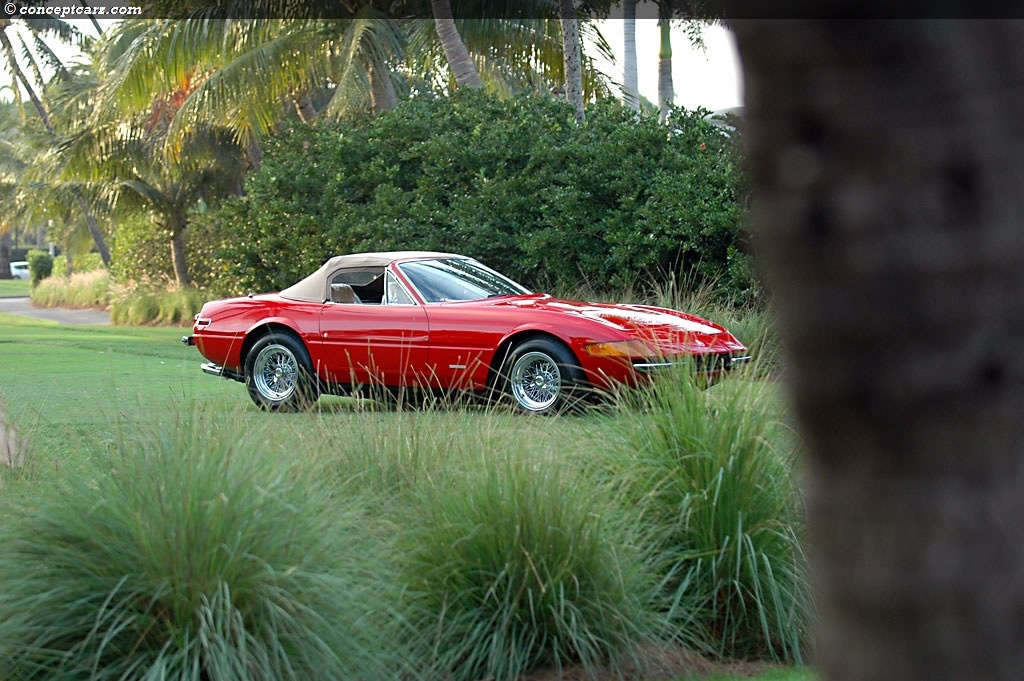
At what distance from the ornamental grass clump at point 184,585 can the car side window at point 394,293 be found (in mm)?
6498

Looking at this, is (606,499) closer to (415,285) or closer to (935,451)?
(935,451)

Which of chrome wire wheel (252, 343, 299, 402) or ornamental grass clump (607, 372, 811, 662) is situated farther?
chrome wire wheel (252, 343, 299, 402)

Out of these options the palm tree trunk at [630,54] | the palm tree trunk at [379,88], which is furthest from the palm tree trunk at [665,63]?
the palm tree trunk at [379,88]

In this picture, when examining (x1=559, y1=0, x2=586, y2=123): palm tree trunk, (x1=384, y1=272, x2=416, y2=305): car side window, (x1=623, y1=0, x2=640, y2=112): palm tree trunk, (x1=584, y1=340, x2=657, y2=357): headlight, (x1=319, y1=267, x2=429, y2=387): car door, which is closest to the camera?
(x1=584, y1=340, x2=657, y2=357): headlight

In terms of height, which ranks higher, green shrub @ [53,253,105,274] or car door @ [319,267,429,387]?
green shrub @ [53,253,105,274]

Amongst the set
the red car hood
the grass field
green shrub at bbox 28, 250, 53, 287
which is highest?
green shrub at bbox 28, 250, 53, 287

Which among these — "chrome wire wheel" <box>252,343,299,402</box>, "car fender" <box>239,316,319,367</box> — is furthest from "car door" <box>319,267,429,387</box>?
"chrome wire wheel" <box>252,343,299,402</box>

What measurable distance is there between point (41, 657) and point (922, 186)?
349 centimetres

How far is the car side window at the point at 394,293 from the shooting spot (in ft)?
35.5

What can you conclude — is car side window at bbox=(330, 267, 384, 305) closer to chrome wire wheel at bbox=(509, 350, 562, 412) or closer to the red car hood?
the red car hood

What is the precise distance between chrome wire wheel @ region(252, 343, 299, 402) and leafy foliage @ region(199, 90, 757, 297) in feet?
20.3

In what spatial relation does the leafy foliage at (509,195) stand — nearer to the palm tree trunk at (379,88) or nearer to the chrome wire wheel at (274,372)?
the palm tree trunk at (379,88)

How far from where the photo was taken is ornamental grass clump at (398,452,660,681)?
4516 mm

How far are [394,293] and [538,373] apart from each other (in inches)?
65.8
